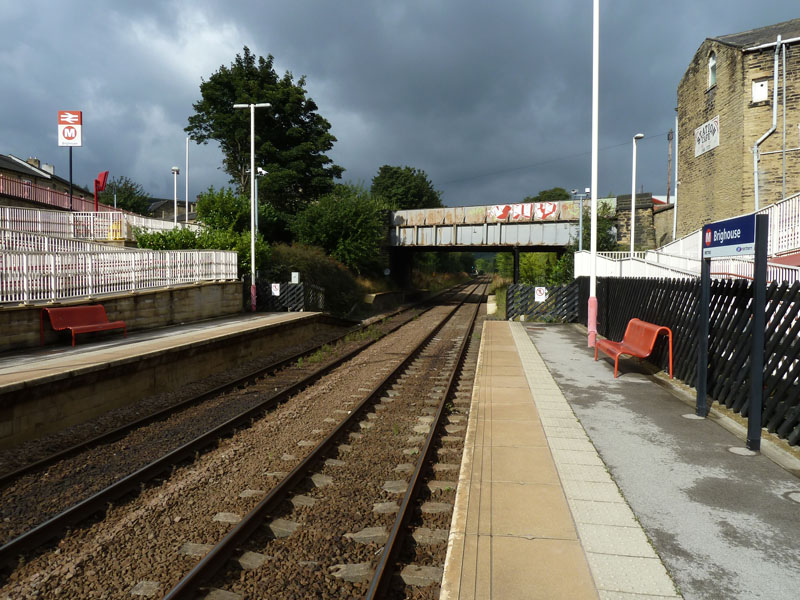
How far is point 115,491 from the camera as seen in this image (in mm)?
5066

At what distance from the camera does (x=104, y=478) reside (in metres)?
5.60

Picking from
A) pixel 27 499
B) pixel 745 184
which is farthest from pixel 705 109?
pixel 27 499

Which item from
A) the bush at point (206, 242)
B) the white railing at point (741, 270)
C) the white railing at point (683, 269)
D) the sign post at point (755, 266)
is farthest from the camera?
the bush at point (206, 242)

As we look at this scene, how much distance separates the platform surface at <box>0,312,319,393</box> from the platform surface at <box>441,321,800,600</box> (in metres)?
6.57

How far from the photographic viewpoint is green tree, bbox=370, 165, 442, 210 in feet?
248

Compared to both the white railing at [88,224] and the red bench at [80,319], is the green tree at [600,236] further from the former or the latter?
the red bench at [80,319]

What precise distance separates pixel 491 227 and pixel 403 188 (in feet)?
138

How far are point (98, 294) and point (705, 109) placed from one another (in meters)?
29.3

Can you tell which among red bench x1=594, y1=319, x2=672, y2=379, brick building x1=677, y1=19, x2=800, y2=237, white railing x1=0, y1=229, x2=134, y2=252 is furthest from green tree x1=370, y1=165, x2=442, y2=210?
red bench x1=594, y1=319, x2=672, y2=379

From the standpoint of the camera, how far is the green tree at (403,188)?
7556 cm

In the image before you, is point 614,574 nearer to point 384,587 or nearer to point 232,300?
point 384,587

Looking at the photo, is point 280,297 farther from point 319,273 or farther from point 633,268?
point 633,268

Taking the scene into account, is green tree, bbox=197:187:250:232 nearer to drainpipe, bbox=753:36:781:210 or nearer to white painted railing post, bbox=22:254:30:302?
white painted railing post, bbox=22:254:30:302

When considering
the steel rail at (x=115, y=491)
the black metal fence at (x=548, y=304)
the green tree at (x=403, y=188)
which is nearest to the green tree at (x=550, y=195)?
the green tree at (x=403, y=188)
